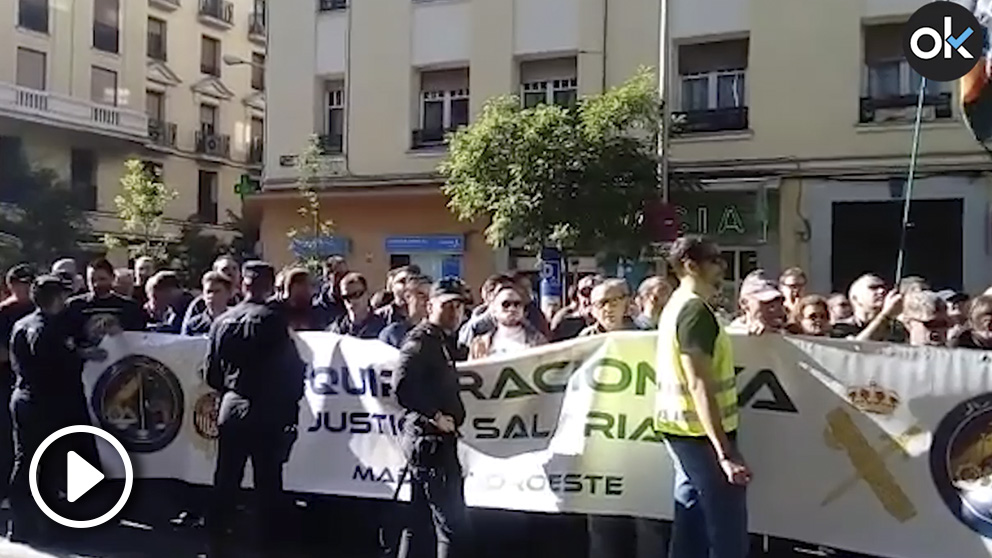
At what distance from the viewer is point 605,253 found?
19734mm

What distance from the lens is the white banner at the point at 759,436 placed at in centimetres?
592

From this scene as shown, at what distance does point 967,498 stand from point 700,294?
1.70 metres

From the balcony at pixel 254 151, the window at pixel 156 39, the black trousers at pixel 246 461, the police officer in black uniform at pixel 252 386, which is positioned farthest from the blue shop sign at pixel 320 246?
the balcony at pixel 254 151

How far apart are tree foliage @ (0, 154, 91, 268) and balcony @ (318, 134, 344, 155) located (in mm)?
11548

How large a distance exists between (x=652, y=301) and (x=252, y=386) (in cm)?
228

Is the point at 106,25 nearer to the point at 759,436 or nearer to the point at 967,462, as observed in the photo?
the point at 759,436

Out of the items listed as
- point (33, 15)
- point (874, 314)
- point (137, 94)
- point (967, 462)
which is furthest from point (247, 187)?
point (967, 462)

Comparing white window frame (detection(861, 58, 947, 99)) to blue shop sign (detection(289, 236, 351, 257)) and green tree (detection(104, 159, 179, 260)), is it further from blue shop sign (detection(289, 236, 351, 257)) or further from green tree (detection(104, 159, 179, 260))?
green tree (detection(104, 159, 179, 260))

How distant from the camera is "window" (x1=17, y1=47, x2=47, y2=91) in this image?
129 ft

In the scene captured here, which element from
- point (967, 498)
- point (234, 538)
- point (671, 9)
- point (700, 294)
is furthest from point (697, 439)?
point (671, 9)

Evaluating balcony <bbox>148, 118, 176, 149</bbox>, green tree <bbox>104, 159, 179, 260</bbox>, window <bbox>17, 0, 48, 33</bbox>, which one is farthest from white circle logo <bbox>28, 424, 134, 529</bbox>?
balcony <bbox>148, 118, 176, 149</bbox>

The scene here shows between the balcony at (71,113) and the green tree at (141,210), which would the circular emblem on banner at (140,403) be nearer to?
the green tree at (141,210)

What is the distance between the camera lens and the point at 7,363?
803cm

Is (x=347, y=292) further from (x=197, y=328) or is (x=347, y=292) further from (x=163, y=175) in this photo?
(x=163, y=175)
